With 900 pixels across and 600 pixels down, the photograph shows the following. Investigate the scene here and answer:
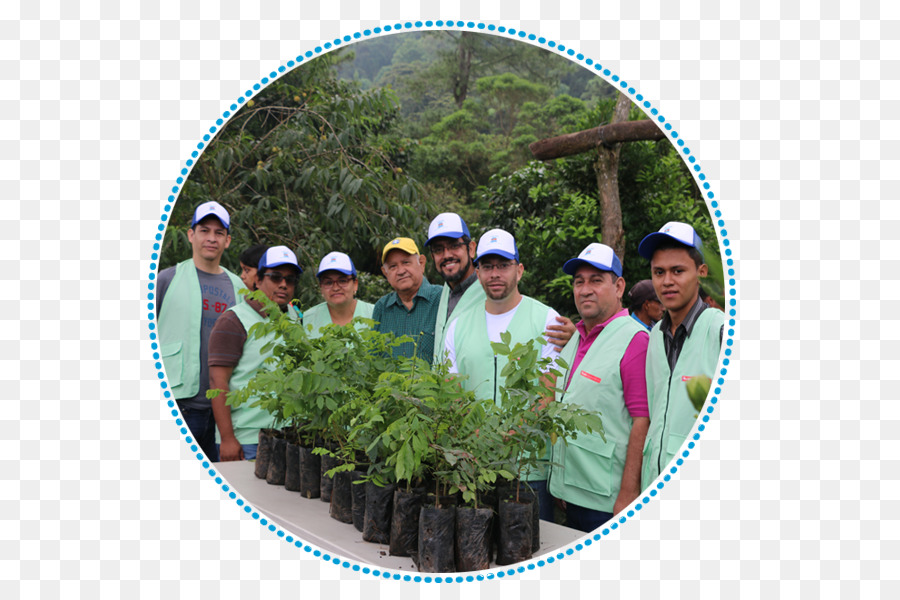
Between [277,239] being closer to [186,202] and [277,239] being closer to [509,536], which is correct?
[186,202]

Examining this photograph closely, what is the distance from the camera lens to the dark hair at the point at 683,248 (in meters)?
2.23

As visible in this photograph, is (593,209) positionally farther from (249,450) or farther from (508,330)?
(249,450)

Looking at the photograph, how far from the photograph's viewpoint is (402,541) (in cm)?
209

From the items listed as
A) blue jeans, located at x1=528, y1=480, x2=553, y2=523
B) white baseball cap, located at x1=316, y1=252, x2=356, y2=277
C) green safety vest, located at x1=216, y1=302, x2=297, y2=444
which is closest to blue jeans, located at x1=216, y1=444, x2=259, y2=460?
green safety vest, located at x1=216, y1=302, x2=297, y2=444

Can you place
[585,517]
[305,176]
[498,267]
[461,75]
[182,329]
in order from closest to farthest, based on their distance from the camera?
[585,517] < [498,267] < [182,329] < [305,176] < [461,75]

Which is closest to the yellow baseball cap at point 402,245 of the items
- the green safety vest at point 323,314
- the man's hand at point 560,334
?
the green safety vest at point 323,314

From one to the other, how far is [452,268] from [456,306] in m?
0.17

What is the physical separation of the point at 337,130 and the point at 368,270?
4.97 ft

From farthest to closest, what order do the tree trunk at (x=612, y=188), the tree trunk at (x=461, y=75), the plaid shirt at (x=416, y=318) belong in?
the tree trunk at (x=461, y=75) < the tree trunk at (x=612, y=188) < the plaid shirt at (x=416, y=318)

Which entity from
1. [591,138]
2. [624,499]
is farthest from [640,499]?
[591,138]

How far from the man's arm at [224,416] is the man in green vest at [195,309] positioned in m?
0.10

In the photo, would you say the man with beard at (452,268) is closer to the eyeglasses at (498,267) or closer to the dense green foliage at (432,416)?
the eyeglasses at (498,267)

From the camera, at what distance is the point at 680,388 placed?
219 cm

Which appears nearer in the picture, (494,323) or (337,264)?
(494,323)
